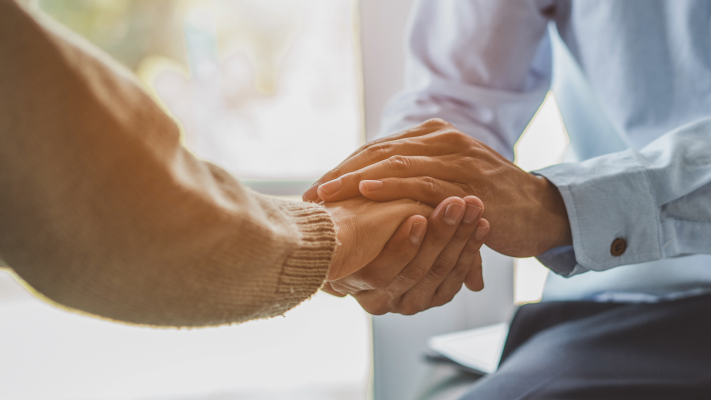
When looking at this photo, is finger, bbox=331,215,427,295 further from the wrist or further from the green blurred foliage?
the green blurred foliage

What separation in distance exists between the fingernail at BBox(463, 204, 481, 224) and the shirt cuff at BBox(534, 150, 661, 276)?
139mm

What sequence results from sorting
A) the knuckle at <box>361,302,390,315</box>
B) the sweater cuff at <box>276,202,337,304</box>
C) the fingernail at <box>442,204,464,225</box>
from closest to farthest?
the sweater cuff at <box>276,202,337,304</box> → the fingernail at <box>442,204,464,225</box> → the knuckle at <box>361,302,390,315</box>

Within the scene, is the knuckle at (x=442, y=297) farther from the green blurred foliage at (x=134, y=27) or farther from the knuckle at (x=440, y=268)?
the green blurred foliage at (x=134, y=27)

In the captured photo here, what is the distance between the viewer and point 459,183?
561mm

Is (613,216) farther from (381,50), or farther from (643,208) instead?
(381,50)

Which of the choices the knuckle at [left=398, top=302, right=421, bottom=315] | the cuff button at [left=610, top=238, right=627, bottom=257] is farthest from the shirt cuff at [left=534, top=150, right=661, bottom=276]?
the knuckle at [left=398, top=302, right=421, bottom=315]

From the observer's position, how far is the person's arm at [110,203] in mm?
241

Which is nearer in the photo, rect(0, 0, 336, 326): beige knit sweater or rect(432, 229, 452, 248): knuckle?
rect(0, 0, 336, 326): beige knit sweater

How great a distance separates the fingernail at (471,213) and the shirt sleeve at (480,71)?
11.7 inches

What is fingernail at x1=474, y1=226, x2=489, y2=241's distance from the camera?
0.52 metres

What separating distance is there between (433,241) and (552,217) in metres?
0.17

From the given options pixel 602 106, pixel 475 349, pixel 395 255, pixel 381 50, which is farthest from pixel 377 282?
pixel 381 50

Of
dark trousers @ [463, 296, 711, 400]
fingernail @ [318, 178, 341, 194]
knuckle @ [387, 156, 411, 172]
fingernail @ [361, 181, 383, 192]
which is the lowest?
dark trousers @ [463, 296, 711, 400]

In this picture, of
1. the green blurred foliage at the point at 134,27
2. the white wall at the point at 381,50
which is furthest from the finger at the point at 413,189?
the green blurred foliage at the point at 134,27
